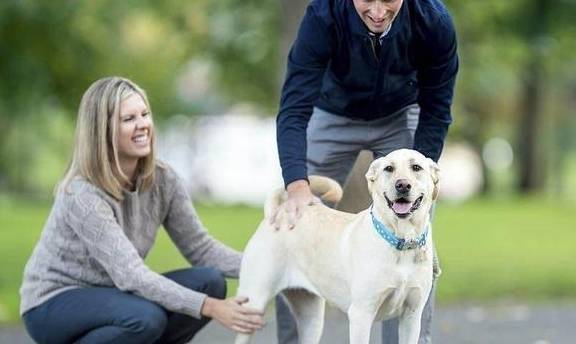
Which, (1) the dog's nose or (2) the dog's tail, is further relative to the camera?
(2) the dog's tail

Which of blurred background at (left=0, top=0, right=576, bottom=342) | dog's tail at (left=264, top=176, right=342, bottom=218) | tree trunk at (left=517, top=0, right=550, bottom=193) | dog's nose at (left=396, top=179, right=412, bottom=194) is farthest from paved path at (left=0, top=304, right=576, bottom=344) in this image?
tree trunk at (left=517, top=0, right=550, bottom=193)

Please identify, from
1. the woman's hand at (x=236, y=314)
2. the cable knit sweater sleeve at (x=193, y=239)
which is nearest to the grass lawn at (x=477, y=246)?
the cable knit sweater sleeve at (x=193, y=239)

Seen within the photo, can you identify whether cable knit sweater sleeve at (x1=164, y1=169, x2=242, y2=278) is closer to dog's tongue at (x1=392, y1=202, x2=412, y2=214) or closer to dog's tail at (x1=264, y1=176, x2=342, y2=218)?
dog's tail at (x1=264, y1=176, x2=342, y2=218)

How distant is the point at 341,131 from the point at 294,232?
75 centimetres

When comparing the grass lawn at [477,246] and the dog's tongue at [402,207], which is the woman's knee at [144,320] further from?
the grass lawn at [477,246]

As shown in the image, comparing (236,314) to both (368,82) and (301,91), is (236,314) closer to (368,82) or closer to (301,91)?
(301,91)

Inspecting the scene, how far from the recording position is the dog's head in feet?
15.2

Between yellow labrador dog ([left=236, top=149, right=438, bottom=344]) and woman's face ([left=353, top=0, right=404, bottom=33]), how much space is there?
0.64m

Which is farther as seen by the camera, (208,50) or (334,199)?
(208,50)

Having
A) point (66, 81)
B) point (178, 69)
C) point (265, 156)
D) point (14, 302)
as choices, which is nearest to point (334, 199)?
point (14, 302)

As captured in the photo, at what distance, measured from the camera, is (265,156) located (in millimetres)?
36375

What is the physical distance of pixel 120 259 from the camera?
5.42 meters

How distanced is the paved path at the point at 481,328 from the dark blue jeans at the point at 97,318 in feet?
7.59

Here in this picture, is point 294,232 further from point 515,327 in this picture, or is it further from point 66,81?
point 66,81
